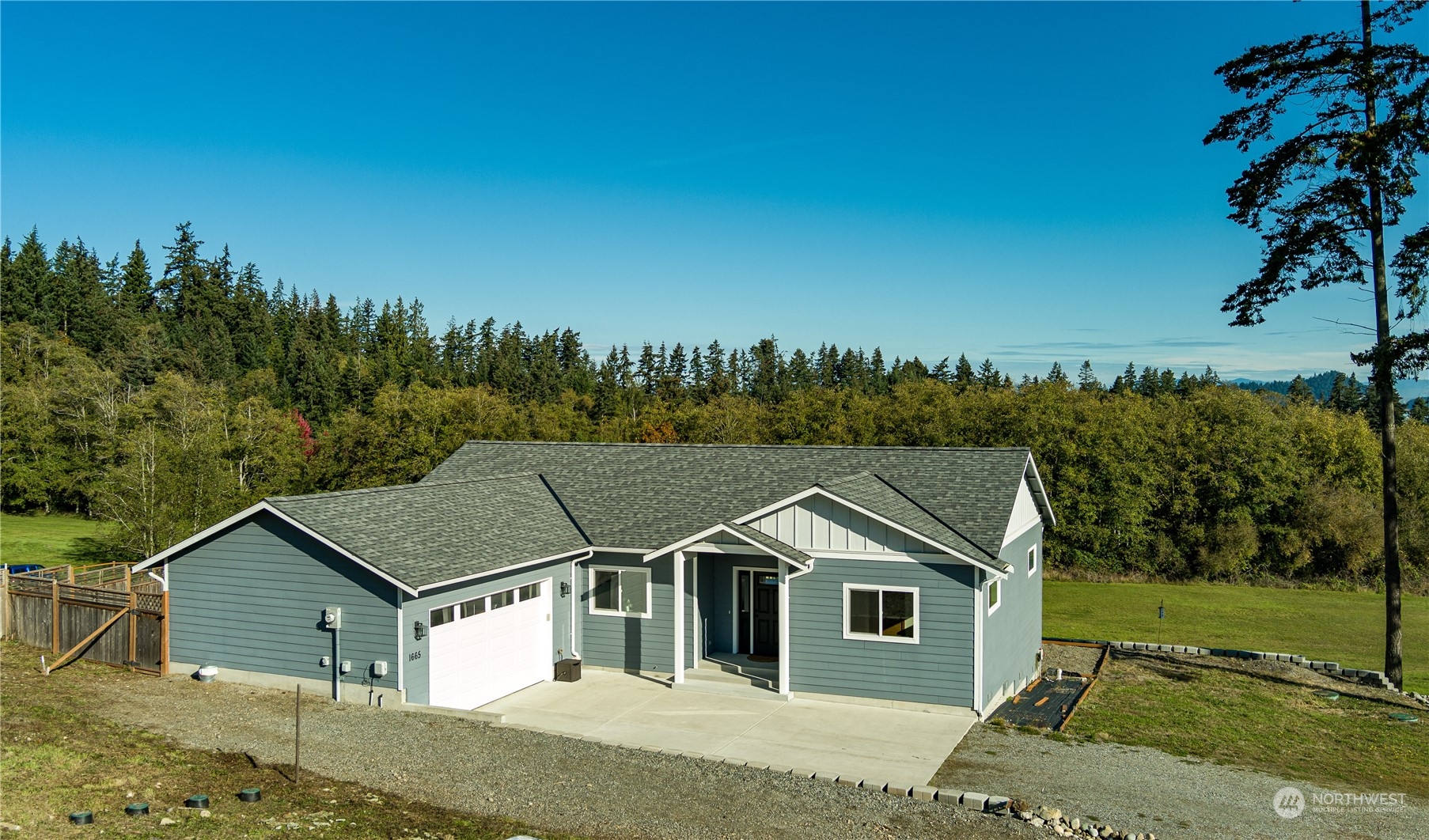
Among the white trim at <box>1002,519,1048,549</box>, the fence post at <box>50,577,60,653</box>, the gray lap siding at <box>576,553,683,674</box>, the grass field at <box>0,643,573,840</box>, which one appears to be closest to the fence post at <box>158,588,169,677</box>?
the fence post at <box>50,577,60,653</box>

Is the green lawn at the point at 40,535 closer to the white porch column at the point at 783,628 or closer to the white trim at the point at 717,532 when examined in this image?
the white trim at the point at 717,532

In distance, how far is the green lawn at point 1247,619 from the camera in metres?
24.7

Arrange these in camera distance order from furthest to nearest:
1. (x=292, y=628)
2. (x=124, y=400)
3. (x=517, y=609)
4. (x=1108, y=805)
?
(x=124, y=400)
(x=517, y=609)
(x=292, y=628)
(x=1108, y=805)

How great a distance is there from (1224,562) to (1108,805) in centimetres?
3390

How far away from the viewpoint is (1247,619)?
98.0ft

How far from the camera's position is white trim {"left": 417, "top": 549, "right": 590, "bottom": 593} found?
45.7 feet

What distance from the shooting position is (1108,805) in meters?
10.7

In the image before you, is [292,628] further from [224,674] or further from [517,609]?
[517,609]

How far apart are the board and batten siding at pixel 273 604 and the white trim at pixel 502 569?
2.18ft

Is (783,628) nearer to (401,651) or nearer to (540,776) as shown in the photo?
(540,776)

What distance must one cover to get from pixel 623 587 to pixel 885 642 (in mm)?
5317

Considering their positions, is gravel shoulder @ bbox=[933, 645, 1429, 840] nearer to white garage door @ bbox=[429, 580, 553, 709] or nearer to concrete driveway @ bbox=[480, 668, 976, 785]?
concrete driveway @ bbox=[480, 668, 976, 785]

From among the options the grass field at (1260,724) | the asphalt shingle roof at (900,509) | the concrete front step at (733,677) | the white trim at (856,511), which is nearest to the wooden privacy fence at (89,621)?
the concrete front step at (733,677)

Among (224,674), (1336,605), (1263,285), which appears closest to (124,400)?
(224,674)
